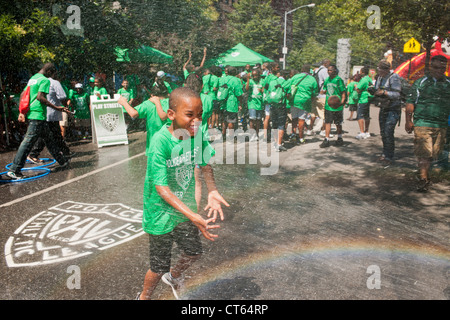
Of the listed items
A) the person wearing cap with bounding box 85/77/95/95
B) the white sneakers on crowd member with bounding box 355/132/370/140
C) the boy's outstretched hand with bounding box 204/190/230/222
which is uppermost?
the person wearing cap with bounding box 85/77/95/95

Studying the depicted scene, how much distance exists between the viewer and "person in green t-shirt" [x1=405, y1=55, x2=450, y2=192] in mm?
6105

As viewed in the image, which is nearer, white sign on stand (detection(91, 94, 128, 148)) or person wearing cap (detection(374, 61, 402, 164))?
person wearing cap (detection(374, 61, 402, 164))

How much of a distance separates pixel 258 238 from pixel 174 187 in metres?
1.87

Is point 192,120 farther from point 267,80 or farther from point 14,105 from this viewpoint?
point 14,105

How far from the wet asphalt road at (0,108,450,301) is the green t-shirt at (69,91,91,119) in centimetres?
417

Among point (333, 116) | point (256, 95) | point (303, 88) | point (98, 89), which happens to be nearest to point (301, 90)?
point (303, 88)

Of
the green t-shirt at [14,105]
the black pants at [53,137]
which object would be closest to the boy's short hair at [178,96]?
the black pants at [53,137]

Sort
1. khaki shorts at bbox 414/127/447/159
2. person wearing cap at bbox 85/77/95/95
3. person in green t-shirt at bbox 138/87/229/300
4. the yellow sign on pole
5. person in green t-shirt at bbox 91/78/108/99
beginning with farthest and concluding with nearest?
the yellow sign on pole, person wearing cap at bbox 85/77/95/95, person in green t-shirt at bbox 91/78/108/99, khaki shorts at bbox 414/127/447/159, person in green t-shirt at bbox 138/87/229/300

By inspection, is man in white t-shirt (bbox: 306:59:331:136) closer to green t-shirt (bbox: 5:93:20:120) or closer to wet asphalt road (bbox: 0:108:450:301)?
wet asphalt road (bbox: 0:108:450:301)

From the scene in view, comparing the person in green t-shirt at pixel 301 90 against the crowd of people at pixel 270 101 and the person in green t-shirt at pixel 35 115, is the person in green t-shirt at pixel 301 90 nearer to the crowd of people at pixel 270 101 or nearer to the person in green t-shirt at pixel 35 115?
the crowd of people at pixel 270 101

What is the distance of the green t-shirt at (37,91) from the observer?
7.04 metres

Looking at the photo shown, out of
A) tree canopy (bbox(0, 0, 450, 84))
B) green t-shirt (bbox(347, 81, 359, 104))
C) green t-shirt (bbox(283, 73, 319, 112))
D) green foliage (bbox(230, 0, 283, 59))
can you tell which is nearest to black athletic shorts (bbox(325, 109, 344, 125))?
green t-shirt (bbox(283, 73, 319, 112))

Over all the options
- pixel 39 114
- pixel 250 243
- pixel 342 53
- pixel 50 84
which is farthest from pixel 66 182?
pixel 342 53

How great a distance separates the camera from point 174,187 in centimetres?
289
